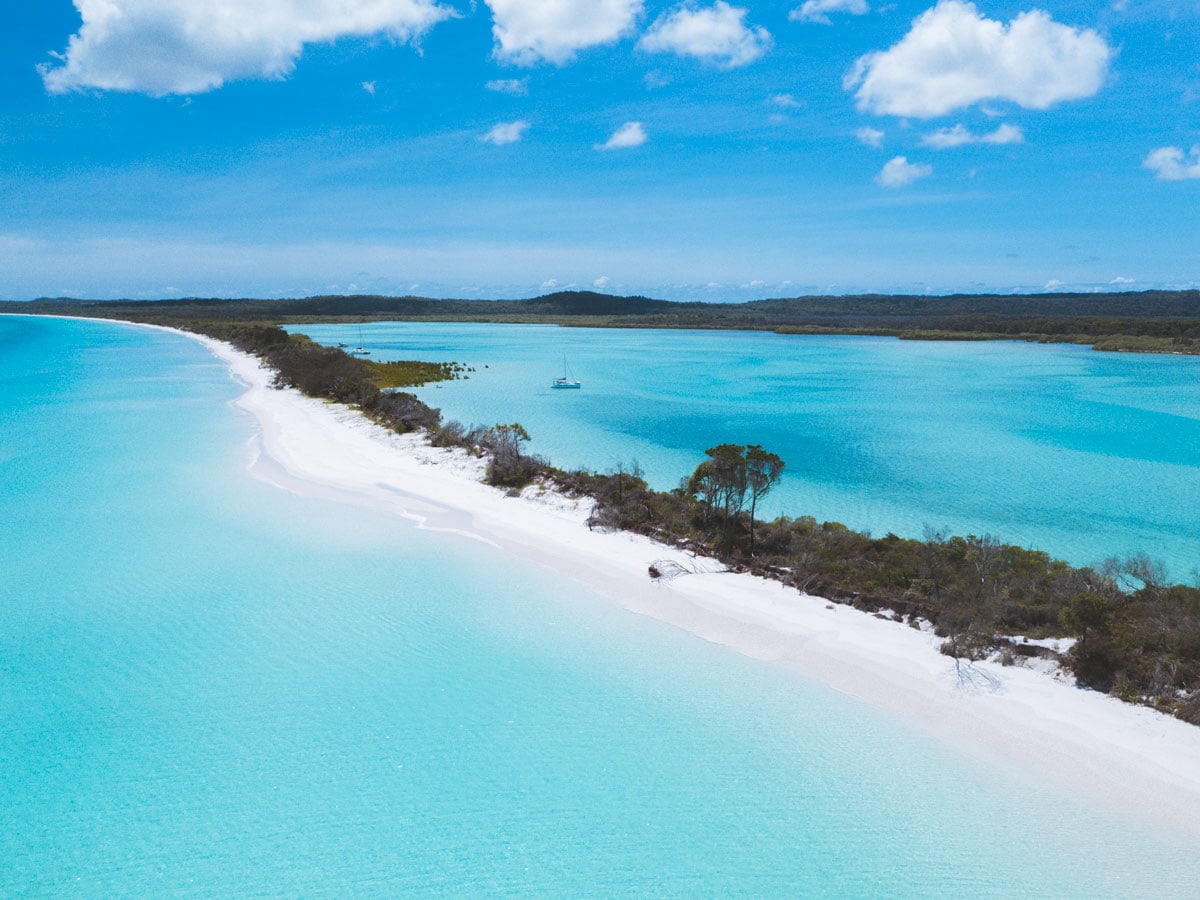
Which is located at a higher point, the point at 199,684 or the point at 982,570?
the point at 982,570

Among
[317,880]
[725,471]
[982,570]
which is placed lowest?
[317,880]

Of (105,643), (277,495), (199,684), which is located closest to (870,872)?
(199,684)

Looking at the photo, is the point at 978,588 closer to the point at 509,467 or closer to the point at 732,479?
the point at 732,479

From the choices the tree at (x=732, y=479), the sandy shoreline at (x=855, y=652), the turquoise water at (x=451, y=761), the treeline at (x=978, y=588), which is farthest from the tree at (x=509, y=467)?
the tree at (x=732, y=479)

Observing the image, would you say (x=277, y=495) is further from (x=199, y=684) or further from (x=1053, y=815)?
(x=1053, y=815)

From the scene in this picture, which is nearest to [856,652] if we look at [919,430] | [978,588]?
[978,588]

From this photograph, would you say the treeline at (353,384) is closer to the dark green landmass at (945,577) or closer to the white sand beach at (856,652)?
the dark green landmass at (945,577)
